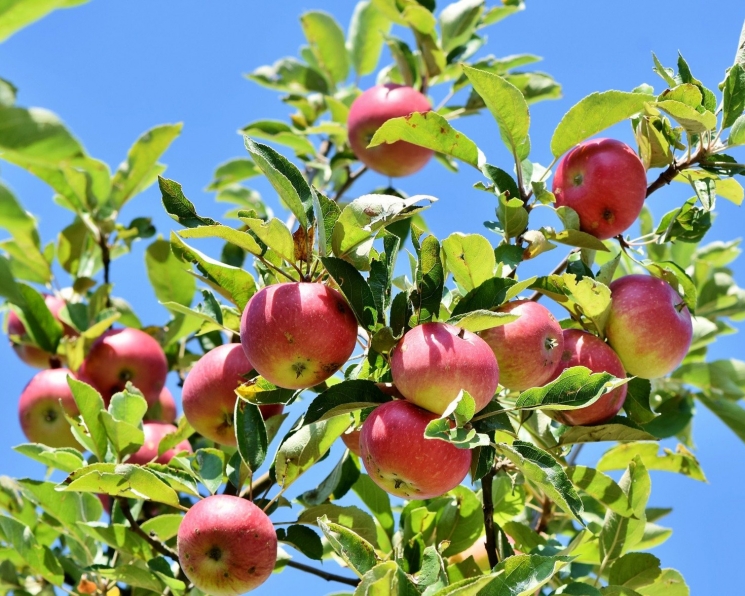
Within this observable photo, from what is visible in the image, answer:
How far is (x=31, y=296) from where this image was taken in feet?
9.64

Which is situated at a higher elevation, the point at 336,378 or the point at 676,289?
the point at 676,289

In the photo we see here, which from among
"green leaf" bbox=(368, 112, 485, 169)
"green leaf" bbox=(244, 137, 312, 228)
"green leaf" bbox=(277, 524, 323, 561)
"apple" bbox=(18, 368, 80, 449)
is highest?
"green leaf" bbox=(368, 112, 485, 169)

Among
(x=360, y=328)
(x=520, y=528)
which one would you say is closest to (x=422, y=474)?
(x=360, y=328)

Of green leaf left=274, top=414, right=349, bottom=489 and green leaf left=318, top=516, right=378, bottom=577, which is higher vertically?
green leaf left=274, top=414, right=349, bottom=489

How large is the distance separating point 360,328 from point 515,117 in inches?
24.3

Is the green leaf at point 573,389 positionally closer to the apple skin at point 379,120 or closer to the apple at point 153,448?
the apple at point 153,448

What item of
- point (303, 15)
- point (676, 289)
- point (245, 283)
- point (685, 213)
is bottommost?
point (245, 283)

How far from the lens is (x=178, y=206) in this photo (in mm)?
1922

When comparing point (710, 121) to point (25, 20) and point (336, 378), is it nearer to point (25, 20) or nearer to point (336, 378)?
point (336, 378)

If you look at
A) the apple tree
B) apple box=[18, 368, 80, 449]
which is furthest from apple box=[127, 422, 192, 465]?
apple box=[18, 368, 80, 449]

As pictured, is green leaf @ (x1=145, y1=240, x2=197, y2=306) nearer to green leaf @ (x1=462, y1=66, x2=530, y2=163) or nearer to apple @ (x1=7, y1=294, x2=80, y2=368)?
apple @ (x1=7, y1=294, x2=80, y2=368)

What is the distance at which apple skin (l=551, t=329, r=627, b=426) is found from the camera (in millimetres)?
2010

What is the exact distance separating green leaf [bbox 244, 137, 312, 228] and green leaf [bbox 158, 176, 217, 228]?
201 millimetres

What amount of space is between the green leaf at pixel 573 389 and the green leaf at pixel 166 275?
1.71 meters
